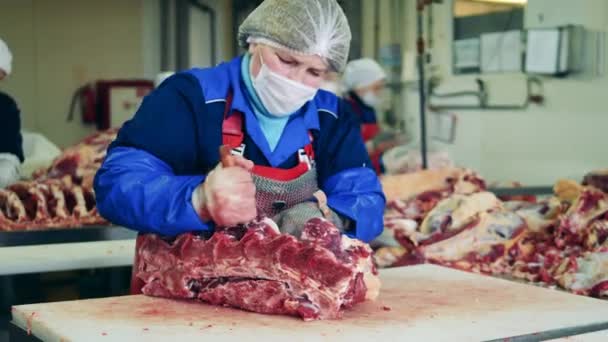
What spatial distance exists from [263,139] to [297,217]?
25 cm

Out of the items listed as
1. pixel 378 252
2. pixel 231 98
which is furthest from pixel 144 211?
pixel 378 252

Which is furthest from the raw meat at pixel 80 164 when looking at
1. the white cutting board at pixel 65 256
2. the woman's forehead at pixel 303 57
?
the woman's forehead at pixel 303 57

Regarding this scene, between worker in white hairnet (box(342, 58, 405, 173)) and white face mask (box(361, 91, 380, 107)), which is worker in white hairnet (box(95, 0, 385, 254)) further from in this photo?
white face mask (box(361, 91, 380, 107))

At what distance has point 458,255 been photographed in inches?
144

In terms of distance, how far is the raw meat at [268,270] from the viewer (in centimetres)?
214

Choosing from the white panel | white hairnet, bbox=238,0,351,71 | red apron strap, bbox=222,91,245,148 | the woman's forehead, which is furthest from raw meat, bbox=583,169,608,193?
the white panel

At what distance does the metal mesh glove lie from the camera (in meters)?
2.36

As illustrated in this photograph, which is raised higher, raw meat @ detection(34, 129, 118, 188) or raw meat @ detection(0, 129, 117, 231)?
raw meat @ detection(34, 129, 118, 188)

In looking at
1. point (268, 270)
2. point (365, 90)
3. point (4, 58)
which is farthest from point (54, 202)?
point (365, 90)

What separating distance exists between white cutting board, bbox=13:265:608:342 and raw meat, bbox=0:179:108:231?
5.04 feet

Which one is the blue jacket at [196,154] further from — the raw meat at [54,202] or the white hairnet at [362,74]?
the white hairnet at [362,74]

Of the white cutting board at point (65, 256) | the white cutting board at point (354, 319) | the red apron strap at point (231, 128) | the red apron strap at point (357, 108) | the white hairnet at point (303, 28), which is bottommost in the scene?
the white cutting board at point (65, 256)

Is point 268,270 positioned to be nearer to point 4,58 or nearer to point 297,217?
point 297,217

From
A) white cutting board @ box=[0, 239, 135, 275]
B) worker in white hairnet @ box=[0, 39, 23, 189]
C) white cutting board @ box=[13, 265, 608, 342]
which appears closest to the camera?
white cutting board @ box=[13, 265, 608, 342]
